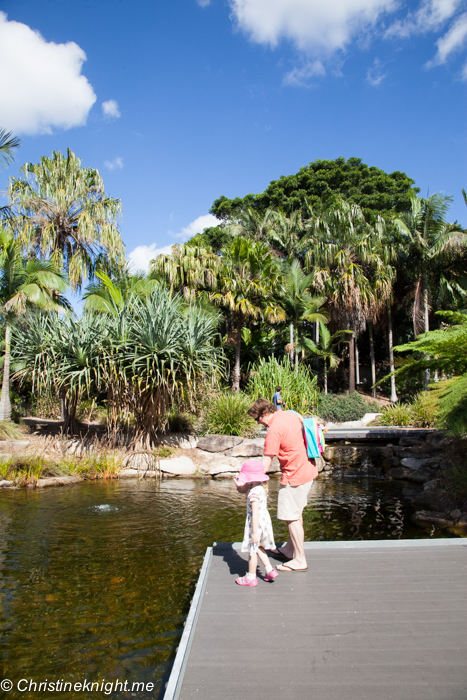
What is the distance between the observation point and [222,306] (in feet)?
63.2

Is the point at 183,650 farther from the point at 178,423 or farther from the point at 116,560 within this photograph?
the point at 178,423

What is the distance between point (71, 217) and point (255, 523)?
17.2 meters

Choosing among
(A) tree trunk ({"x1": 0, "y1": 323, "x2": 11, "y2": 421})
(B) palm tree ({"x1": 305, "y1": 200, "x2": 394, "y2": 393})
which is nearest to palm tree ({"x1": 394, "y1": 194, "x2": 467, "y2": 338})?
(B) palm tree ({"x1": 305, "y1": 200, "x2": 394, "y2": 393})

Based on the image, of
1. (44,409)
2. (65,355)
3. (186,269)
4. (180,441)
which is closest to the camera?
(65,355)

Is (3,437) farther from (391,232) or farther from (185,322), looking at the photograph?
(391,232)

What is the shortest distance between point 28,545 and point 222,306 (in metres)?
14.3

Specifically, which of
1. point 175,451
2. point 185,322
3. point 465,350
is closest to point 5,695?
point 465,350

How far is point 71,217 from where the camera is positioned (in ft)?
59.8

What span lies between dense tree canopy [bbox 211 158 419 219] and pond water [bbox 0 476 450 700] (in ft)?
83.6

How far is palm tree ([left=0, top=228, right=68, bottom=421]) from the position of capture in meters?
12.6

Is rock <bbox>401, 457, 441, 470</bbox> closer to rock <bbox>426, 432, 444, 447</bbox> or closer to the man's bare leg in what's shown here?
rock <bbox>426, 432, 444, 447</bbox>

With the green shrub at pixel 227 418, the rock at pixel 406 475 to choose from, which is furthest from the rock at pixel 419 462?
the green shrub at pixel 227 418

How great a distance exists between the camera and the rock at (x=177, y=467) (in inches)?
452

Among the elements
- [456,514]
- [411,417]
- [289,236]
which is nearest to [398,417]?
[411,417]
